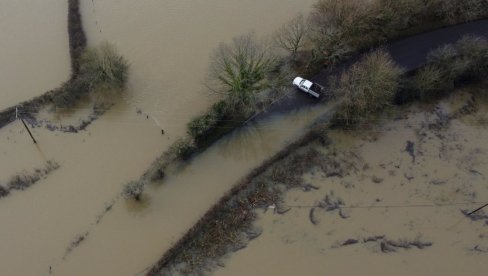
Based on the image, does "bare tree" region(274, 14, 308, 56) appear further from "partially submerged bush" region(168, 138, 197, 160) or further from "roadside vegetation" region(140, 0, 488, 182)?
"partially submerged bush" region(168, 138, 197, 160)

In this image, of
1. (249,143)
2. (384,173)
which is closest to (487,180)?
(384,173)

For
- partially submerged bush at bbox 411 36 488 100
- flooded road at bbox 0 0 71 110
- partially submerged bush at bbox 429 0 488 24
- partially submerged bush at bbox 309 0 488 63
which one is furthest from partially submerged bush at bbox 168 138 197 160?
partially submerged bush at bbox 429 0 488 24

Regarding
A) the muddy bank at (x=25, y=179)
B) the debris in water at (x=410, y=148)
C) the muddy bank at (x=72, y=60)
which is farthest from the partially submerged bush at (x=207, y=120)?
the debris in water at (x=410, y=148)

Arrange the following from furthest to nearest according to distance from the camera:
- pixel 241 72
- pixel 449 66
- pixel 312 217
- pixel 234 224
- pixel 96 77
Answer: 1. pixel 96 77
2. pixel 449 66
3. pixel 241 72
4. pixel 312 217
5. pixel 234 224

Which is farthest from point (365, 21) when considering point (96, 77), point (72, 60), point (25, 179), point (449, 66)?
point (25, 179)

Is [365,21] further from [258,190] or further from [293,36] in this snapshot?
[258,190]

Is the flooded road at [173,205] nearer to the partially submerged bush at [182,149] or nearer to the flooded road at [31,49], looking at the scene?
the partially submerged bush at [182,149]
